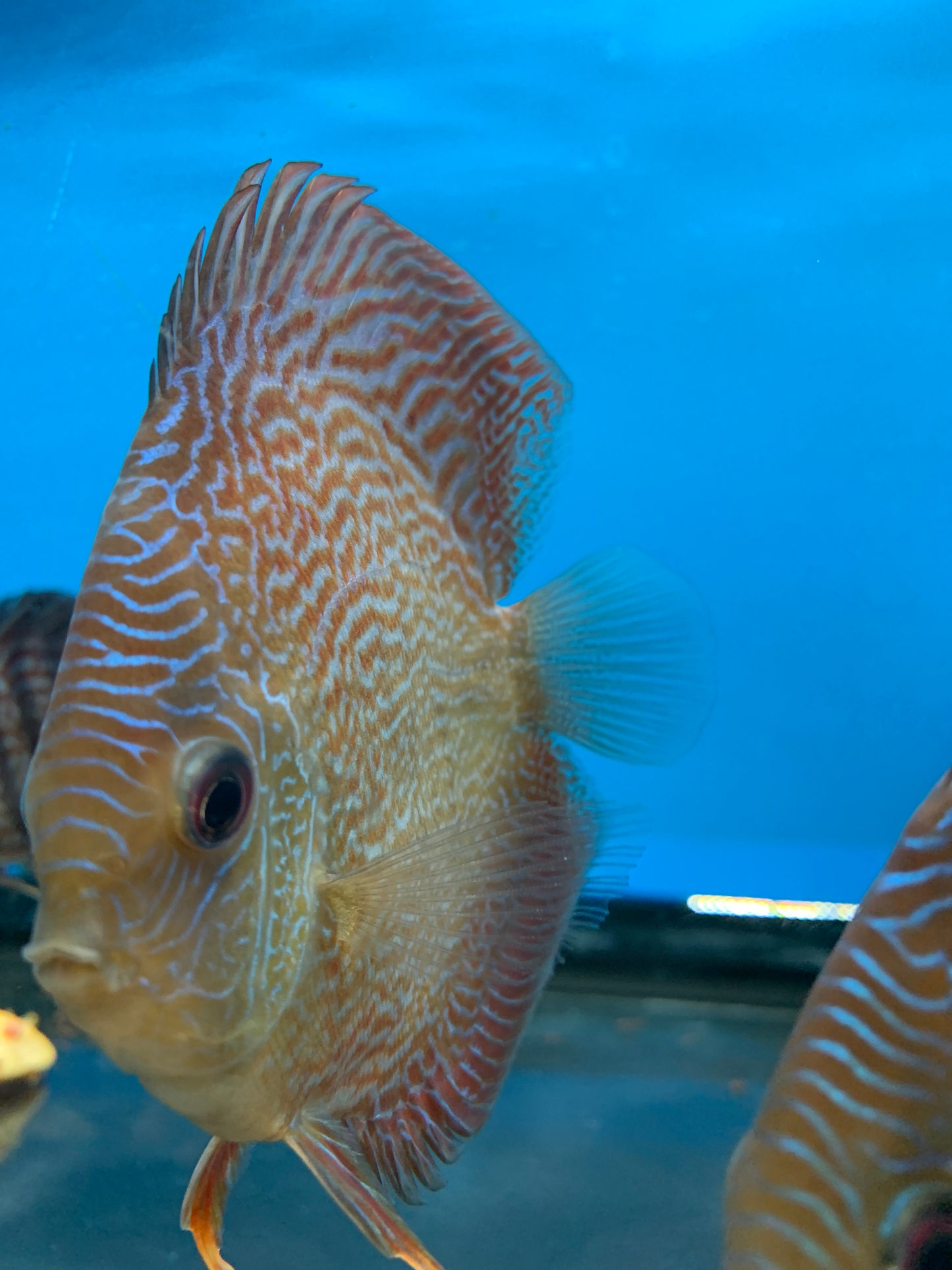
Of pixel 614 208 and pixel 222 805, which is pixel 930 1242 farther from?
pixel 614 208

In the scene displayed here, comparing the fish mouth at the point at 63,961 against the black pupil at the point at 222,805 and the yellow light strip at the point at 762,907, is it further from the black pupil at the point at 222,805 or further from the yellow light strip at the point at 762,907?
the yellow light strip at the point at 762,907

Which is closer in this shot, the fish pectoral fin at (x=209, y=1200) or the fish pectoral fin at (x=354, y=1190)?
the fish pectoral fin at (x=354, y=1190)

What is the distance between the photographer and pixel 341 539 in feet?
2.76

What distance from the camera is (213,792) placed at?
661 mm

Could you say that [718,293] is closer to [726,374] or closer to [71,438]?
[726,374]

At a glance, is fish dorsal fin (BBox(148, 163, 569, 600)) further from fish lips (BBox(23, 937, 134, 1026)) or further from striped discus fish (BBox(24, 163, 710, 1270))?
fish lips (BBox(23, 937, 134, 1026))

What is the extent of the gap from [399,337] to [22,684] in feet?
1.69

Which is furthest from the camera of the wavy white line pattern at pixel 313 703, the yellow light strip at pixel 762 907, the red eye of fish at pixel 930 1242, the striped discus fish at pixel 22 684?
the yellow light strip at pixel 762 907

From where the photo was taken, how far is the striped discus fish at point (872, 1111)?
1.74 ft

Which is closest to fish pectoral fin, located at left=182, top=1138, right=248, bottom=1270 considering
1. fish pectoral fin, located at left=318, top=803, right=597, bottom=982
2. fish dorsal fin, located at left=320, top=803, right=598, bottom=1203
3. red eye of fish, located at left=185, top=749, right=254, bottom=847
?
fish dorsal fin, located at left=320, top=803, right=598, bottom=1203

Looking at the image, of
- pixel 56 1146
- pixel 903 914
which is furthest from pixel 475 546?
pixel 56 1146

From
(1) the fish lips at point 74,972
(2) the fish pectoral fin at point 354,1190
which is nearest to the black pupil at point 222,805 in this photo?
(1) the fish lips at point 74,972

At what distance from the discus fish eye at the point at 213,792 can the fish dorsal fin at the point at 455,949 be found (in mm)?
99

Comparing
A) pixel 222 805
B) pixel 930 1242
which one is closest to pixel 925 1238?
pixel 930 1242
